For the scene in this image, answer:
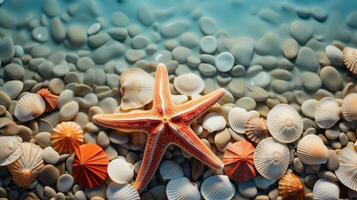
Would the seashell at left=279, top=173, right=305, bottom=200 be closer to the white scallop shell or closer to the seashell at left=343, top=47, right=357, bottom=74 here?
the white scallop shell

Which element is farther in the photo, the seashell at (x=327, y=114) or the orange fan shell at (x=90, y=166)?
the seashell at (x=327, y=114)

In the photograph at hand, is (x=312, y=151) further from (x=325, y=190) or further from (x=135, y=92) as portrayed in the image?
(x=135, y=92)

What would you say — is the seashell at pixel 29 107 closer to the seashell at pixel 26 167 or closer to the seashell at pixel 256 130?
the seashell at pixel 26 167

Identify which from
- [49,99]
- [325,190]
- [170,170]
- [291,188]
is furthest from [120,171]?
[325,190]

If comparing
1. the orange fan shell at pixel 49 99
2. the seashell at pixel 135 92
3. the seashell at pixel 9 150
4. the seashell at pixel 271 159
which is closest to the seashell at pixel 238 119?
the seashell at pixel 271 159

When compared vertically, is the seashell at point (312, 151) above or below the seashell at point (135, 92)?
below

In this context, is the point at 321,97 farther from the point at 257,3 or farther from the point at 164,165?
→ the point at 164,165

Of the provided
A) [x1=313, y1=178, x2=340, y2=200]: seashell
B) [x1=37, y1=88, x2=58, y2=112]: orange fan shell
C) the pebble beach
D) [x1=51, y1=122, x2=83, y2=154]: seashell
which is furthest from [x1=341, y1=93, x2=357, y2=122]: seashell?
[x1=37, y1=88, x2=58, y2=112]: orange fan shell

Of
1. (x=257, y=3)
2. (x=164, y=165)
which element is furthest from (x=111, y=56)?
(x=257, y=3)
